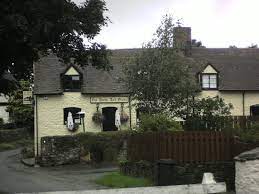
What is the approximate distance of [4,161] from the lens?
38938mm

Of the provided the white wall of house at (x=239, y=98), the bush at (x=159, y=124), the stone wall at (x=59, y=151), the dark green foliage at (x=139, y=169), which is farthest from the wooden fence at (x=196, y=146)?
the white wall of house at (x=239, y=98)

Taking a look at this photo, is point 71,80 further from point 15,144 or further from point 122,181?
point 122,181

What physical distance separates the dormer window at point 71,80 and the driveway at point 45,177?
642 centimetres

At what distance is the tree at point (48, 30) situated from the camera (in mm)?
16062

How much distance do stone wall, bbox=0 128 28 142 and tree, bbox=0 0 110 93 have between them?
31.9 metres

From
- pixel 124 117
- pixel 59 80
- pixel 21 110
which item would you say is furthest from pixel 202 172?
pixel 21 110

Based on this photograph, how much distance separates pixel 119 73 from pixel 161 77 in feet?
52.3

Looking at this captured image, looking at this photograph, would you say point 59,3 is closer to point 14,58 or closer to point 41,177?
point 14,58

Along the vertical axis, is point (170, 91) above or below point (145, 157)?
above

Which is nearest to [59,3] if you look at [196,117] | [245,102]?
[196,117]

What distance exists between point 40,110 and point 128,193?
3325 centimetres

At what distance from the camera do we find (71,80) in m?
41.6

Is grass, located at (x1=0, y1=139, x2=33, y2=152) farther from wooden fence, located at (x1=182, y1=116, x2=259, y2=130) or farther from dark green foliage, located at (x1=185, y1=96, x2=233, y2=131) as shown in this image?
wooden fence, located at (x1=182, y1=116, x2=259, y2=130)

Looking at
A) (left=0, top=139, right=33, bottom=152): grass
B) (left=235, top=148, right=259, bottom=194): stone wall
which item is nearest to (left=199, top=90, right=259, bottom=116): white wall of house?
(left=0, top=139, right=33, bottom=152): grass
